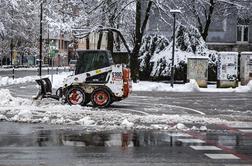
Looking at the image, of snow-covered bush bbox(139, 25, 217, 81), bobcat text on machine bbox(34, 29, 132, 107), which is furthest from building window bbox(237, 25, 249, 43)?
bobcat text on machine bbox(34, 29, 132, 107)

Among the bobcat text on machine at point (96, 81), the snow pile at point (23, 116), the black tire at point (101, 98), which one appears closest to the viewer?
the snow pile at point (23, 116)

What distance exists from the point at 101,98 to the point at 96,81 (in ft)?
2.22

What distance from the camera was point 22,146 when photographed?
11.5m

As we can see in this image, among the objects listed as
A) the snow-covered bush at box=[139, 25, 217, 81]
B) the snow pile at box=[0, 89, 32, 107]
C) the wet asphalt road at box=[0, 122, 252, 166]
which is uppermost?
the snow-covered bush at box=[139, 25, 217, 81]

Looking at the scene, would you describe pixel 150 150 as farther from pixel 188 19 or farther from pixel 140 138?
pixel 188 19

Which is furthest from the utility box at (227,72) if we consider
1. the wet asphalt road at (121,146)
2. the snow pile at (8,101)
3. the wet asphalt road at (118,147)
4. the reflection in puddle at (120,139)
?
the reflection in puddle at (120,139)

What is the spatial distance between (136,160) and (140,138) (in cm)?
294

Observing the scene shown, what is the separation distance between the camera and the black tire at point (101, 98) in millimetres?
20766

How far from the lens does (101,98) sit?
2081 centimetres

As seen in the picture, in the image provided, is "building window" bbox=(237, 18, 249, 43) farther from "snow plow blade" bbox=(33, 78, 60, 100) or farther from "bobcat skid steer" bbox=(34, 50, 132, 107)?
"snow plow blade" bbox=(33, 78, 60, 100)

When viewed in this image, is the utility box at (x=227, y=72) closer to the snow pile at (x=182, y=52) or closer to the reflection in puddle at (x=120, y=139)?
the snow pile at (x=182, y=52)

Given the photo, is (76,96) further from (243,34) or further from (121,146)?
(243,34)

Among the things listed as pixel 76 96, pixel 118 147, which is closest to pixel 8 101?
pixel 76 96

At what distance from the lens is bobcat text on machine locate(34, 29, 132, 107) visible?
808 inches
